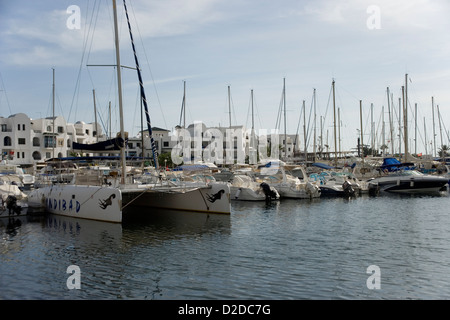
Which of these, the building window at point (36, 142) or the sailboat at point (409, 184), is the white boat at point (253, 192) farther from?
the building window at point (36, 142)

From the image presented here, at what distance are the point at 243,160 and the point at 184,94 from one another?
35.6 meters

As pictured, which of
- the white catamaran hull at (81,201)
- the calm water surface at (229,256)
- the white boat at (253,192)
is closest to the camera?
the calm water surface at (229,256)

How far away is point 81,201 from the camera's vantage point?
21297 millimetres

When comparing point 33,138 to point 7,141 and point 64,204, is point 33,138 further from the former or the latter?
point 64,204

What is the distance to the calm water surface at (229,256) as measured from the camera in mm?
10570

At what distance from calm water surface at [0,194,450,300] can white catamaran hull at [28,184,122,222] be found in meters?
0.51

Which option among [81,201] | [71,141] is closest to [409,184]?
[81,201]

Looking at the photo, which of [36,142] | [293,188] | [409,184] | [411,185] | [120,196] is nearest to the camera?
[120,196]

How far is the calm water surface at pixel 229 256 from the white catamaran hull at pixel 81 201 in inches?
19.9

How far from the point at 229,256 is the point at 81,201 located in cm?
1036

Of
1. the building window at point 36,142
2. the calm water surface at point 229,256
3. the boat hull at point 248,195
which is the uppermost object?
the building window at point 36,142

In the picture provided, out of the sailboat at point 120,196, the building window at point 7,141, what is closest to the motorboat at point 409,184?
the sailboat at point 120,196
